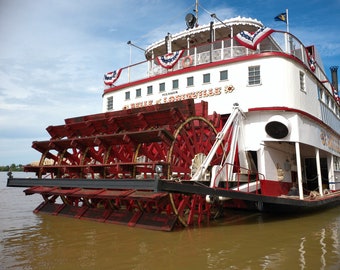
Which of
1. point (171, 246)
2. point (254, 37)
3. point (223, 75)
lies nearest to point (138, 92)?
point (223, 75)

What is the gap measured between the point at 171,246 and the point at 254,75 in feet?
18.2

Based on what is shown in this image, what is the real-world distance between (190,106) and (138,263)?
13.7ft

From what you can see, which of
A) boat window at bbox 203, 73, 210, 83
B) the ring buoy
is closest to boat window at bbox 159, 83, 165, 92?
the ring buoy

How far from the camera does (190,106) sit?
7816mm

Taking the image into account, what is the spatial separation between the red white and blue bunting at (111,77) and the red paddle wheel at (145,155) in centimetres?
275

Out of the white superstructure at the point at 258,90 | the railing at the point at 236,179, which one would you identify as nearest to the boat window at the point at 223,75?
the white superstructure at the point at 258,90

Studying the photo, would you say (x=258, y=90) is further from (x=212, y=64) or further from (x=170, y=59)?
(x=170, y=59)

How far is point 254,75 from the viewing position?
30.2ft

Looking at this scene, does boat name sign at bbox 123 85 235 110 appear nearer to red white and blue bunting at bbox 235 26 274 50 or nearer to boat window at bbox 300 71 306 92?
red white and blue bunting at bbox 235 26 274 50

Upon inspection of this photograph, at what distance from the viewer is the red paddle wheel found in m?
6.89

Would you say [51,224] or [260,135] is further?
[260,135]

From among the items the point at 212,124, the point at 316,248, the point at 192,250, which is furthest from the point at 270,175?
the point at 192,250

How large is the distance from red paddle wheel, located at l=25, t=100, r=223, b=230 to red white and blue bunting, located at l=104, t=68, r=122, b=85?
2.75 m

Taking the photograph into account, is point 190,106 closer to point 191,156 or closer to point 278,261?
point 191,156
